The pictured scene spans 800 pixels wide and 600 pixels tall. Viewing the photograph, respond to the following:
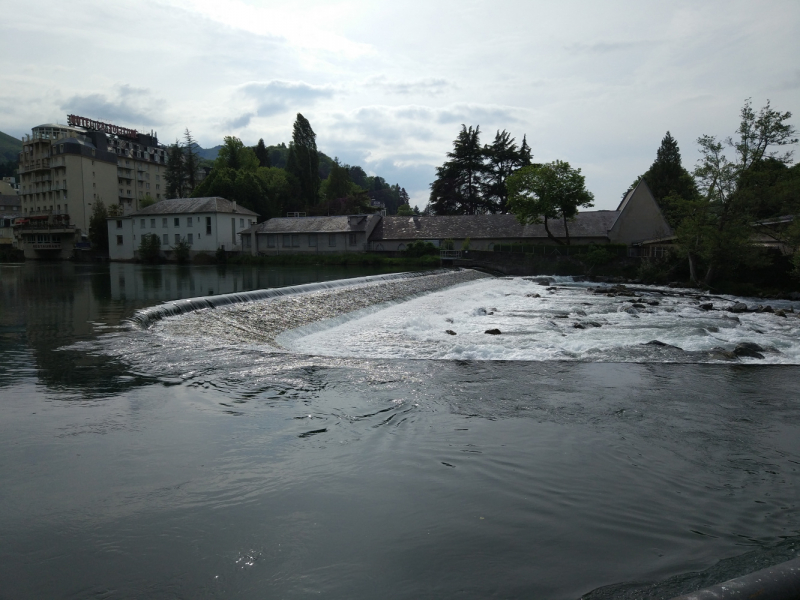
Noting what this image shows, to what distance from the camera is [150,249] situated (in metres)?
56.2

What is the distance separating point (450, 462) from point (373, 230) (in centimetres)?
4974

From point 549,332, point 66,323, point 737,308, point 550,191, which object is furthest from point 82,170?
point 737,308

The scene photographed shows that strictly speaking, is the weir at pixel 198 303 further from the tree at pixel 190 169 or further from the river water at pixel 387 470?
the tree at pixel 190 169

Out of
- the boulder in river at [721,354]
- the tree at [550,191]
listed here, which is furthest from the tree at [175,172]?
the boulder in river at [721,354]

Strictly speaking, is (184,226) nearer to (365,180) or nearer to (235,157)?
(235,157)

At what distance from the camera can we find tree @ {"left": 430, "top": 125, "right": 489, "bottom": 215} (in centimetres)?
6359

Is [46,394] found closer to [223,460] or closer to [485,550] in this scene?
[223,460]

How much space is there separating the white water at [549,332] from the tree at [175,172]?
2610 inches

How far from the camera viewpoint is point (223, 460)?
5.58 metres

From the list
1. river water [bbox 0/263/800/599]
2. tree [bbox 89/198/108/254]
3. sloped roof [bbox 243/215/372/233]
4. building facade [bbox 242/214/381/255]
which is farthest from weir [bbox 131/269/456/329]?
tree [bbox 89/198/108/254]

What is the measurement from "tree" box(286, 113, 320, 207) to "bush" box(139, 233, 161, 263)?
2229 centimetres

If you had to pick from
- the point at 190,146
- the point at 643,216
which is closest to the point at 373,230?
the point at 643,216

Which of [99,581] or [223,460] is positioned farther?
[223,460]

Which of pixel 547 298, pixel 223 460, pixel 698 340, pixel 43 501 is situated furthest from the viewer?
pixel 547 298
